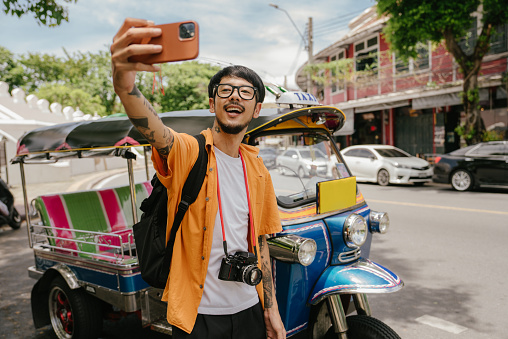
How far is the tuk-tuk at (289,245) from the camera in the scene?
2.69 meters

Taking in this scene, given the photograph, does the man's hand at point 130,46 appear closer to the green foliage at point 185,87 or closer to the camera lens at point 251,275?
the camera lens at point 251,275

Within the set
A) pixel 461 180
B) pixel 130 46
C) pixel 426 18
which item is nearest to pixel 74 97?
pixel 426 18

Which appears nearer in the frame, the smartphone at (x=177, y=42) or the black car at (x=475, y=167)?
the smartphone at (x=177, y=42)

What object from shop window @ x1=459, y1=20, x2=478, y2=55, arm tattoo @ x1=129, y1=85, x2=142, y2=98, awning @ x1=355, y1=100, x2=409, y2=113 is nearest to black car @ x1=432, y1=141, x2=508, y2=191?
shop window @ x1=459, y1=20, x2=478, y2=55

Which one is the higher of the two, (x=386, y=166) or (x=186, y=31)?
(x=186, y=31)

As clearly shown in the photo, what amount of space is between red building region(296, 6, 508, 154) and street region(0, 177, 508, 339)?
8386mm

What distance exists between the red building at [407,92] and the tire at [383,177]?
4074 mm

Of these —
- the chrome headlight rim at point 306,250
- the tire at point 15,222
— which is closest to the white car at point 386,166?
the tire at point 15,222

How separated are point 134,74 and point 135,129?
178cm

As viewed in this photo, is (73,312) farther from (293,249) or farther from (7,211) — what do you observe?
(7,211)

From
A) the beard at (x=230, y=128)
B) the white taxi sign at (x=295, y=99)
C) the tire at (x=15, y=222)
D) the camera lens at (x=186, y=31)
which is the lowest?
the tire at (x=15, y=222)

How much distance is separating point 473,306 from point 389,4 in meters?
10.7

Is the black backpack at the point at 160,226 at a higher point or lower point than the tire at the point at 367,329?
higher

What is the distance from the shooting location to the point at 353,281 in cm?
267
